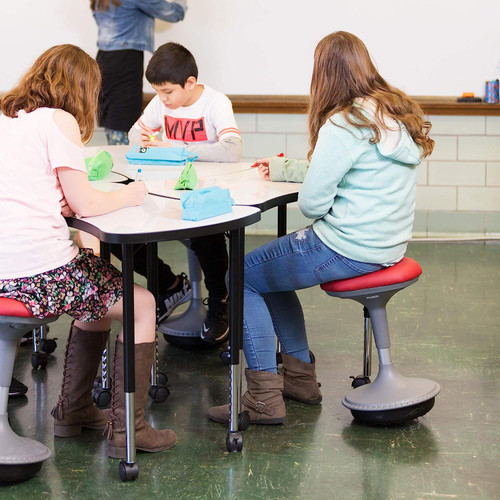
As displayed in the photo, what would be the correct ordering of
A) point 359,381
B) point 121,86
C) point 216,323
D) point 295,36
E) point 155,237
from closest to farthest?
point 155,237 < point 359,381 < point 216,323 < point 121,86 < point 295,36

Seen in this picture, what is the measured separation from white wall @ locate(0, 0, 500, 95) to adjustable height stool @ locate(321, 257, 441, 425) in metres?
2.82

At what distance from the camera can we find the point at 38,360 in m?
3.27

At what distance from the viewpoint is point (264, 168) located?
124 inches

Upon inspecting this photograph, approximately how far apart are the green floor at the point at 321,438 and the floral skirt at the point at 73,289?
467 mm

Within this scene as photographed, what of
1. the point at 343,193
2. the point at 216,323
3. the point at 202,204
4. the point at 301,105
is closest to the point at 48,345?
the point at 216,323

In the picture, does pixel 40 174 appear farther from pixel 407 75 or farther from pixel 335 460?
pixel 407 75

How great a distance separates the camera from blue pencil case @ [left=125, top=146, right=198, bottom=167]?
3398mm

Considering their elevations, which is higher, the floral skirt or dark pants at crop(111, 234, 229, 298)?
the floral skirt

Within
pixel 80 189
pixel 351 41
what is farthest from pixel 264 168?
pixel 80 189

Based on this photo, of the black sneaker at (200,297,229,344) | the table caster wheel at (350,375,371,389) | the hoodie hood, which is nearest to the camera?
the hoodie hood

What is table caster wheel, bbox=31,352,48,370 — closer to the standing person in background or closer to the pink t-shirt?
the pink t-shirt

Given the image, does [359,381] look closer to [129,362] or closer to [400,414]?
[400,414]

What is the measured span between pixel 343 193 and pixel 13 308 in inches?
39.8

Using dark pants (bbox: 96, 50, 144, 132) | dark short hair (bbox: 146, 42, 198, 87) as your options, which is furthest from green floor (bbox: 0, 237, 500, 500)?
dark pants (bbox: 96, 50, 144, 132)
